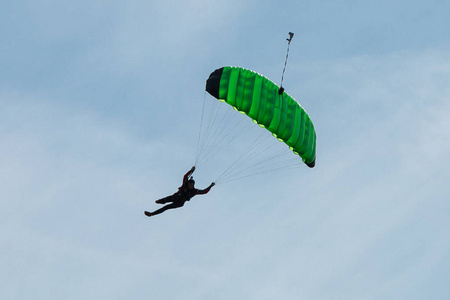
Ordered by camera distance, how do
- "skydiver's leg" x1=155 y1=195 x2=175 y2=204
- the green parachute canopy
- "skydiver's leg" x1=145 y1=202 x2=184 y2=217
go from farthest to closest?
"skydiver's leg" x1=145 y1=202 x2=184 y2=217 → "skydiver's leg" x1=155 y1=195 x2=175 y2=204 → the green parachute canopy

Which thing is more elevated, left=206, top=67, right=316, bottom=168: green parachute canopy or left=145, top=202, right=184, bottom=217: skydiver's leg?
left=206, top=67, right=316, bottom=168: green parachute canopy

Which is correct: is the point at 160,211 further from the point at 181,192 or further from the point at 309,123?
the point at 309,123

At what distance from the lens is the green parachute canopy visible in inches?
1870

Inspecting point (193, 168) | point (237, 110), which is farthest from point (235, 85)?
point (193, 168)

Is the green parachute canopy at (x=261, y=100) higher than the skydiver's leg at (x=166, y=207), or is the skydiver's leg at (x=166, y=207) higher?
the green parachute canopy at (x=261, y=100)

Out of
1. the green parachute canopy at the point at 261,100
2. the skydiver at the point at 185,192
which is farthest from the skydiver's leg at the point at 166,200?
the green parachute canopy at the point at 261,100

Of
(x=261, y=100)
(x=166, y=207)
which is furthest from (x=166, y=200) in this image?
(x=261, y=100)

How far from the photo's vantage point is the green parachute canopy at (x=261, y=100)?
156 ft

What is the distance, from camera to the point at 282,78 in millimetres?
47062

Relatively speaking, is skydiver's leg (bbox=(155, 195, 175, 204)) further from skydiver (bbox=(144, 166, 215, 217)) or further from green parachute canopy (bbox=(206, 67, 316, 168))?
green parachute canopy (bbox=(206, 67, 316, 168))

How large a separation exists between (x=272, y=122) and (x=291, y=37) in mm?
4019

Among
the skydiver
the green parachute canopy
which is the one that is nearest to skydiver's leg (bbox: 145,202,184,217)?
the skydiver

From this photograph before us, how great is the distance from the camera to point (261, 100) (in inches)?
1873

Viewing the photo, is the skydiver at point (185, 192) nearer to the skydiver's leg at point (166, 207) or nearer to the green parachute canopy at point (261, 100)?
the skydiver's leg at point (166, 207)
